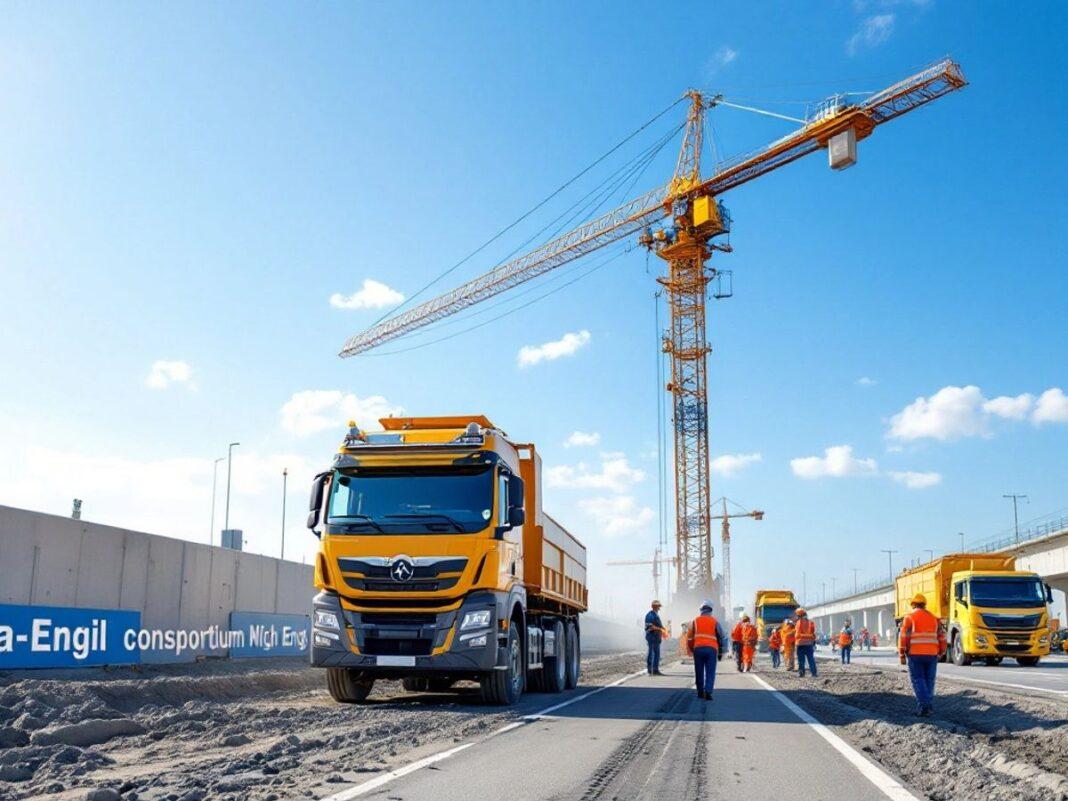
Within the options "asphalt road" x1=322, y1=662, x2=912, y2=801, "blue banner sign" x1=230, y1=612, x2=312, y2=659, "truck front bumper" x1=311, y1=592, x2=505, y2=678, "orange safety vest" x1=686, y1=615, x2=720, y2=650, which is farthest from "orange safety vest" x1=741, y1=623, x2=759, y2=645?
"truck front bumper" x1=311, y1=592, x2=505, y2=678

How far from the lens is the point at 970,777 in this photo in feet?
26.2

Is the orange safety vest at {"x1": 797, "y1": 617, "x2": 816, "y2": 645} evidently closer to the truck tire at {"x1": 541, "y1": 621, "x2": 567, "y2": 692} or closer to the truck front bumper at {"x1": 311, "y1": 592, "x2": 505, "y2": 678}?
the truck tire at {"x1": 541, "y1": 621, "x2": 567, "y2": 692}

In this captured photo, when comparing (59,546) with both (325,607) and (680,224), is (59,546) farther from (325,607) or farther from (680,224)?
(680,224)

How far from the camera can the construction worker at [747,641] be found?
28531mm

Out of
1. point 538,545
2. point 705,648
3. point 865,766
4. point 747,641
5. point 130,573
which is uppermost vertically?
point 538,545

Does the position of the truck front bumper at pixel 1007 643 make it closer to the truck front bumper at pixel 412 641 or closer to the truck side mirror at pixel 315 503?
the truck front bumper at pixel 412 641

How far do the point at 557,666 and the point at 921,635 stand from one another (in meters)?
7.03

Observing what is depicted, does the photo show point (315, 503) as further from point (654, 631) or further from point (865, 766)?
point (654, 631)

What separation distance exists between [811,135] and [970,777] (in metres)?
48.6

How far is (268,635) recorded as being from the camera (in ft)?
88.3

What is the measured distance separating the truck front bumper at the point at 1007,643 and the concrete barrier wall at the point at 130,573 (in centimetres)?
1988

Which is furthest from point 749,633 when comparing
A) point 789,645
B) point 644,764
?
point 644,764

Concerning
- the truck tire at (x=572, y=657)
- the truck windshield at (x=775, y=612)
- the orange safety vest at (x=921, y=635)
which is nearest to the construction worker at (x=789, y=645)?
the truck tire at (x=572, y=657)

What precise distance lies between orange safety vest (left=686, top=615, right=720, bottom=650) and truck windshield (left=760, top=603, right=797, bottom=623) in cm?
2693
